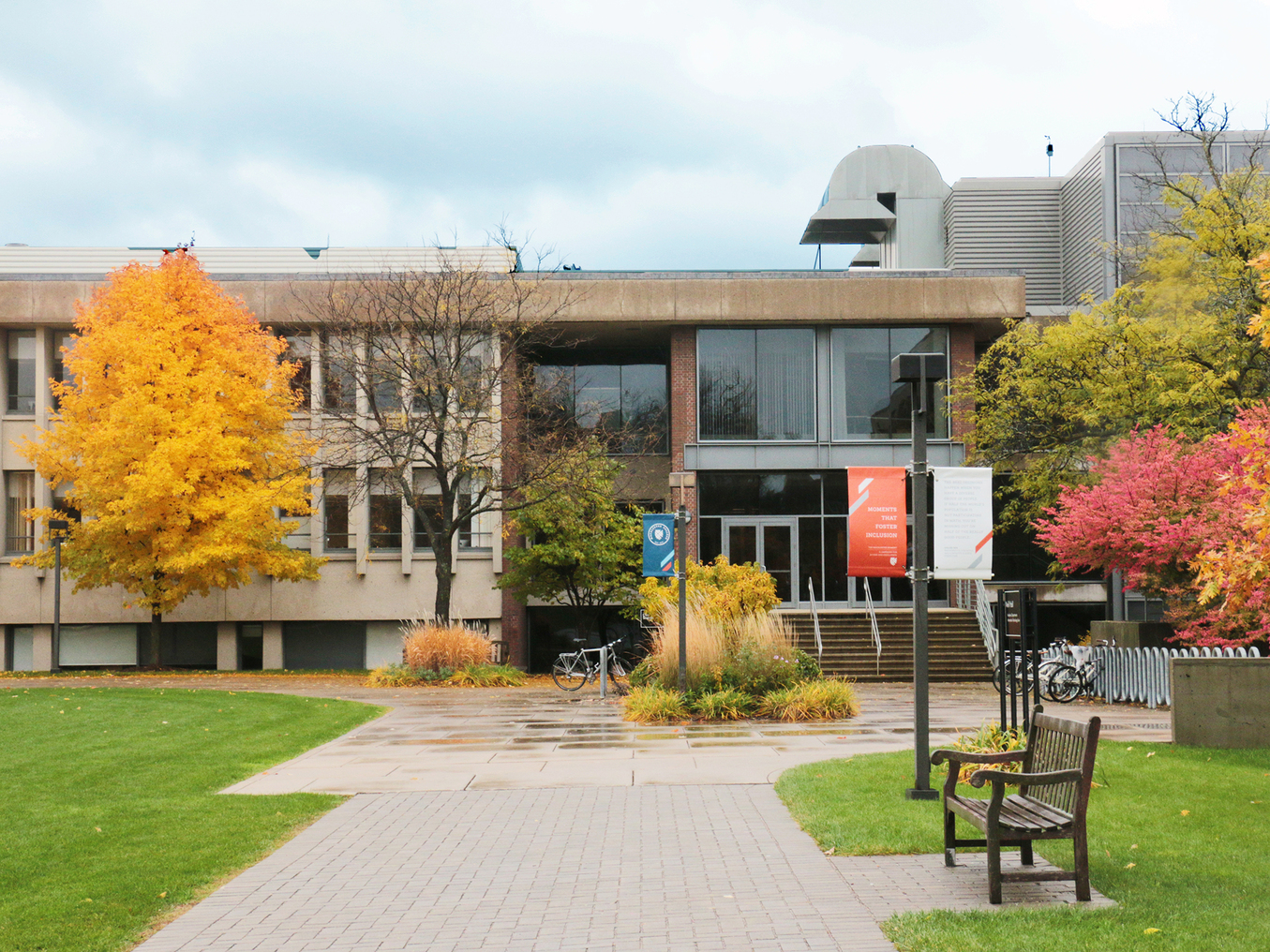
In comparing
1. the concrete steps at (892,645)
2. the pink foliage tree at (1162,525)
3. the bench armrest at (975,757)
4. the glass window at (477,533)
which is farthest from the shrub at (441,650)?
the bench armrest at (975,757)

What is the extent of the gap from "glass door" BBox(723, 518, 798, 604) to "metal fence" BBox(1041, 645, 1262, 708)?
37.4 feet

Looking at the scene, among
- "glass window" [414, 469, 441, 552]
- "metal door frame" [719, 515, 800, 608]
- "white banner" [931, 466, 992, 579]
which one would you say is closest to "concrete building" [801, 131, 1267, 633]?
"metal door frame" [719, 515, 800, 608]

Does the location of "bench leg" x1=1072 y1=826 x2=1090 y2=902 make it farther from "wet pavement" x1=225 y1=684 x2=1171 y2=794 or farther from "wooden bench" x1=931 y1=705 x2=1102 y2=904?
"wet pavement" x1=225 y1=684 x2=1171 y2=794

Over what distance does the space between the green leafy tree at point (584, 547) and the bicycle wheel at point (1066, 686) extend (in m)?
11.3

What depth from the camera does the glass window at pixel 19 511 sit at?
33312 millimetres

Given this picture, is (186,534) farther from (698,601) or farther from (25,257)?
(25,257)

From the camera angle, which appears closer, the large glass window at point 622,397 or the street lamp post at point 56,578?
the street lamp post at point 56,578

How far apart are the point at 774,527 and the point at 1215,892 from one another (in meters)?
26.0

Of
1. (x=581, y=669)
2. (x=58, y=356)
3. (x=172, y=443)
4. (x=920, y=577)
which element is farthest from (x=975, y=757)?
(x=58, y=356)

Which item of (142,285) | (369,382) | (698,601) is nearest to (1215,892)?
(698,601)

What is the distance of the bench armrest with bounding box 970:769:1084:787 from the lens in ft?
20.9

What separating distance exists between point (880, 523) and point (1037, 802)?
19.4 m

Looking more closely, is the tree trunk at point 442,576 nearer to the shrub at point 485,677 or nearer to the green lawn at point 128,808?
the shrub at point 485,677

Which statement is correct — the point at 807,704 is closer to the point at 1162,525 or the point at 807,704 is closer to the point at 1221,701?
the point at 1221,701
